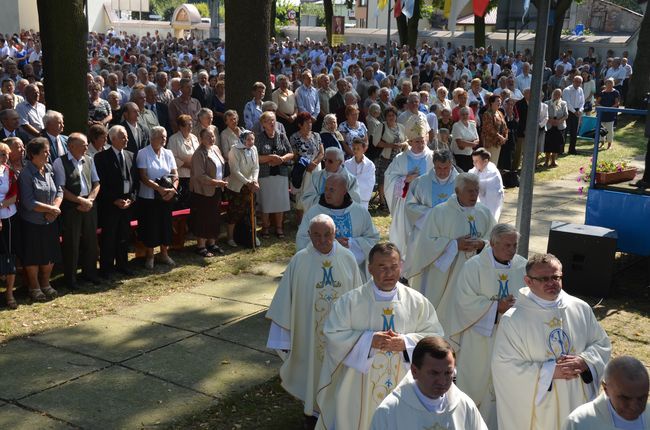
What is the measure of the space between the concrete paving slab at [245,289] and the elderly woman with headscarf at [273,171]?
202cm

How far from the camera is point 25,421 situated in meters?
6.54

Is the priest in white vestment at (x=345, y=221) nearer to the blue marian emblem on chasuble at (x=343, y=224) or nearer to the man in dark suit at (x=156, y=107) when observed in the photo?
the blue marian emblem on chasuble at (x=343, y=224)

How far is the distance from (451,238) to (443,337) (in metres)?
2.37

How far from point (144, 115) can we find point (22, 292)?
3972 millimetres

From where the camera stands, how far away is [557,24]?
33.1 m

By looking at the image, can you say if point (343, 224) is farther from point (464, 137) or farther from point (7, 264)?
point (464, 137)

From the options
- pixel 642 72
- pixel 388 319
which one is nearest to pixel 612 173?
pixel 388 319

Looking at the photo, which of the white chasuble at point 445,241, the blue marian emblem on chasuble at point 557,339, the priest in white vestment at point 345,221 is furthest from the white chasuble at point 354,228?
the blue marian emblem on chasuble at point 557,339

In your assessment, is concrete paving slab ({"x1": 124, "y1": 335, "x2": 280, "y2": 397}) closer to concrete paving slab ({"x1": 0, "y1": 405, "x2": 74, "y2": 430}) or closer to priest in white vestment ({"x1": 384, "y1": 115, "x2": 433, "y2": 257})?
concrete paving slab ({"x1": 0, "y1": 405, "x2": 74, "y2": 430})

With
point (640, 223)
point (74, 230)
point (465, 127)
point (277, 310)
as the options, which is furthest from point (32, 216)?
point (465, 127)

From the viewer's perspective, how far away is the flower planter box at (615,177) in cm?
1102

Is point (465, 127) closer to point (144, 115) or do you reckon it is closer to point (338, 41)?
point (144, 115)

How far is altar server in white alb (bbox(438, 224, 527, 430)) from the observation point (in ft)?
21.1

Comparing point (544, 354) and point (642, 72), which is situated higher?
point (642, 72)
